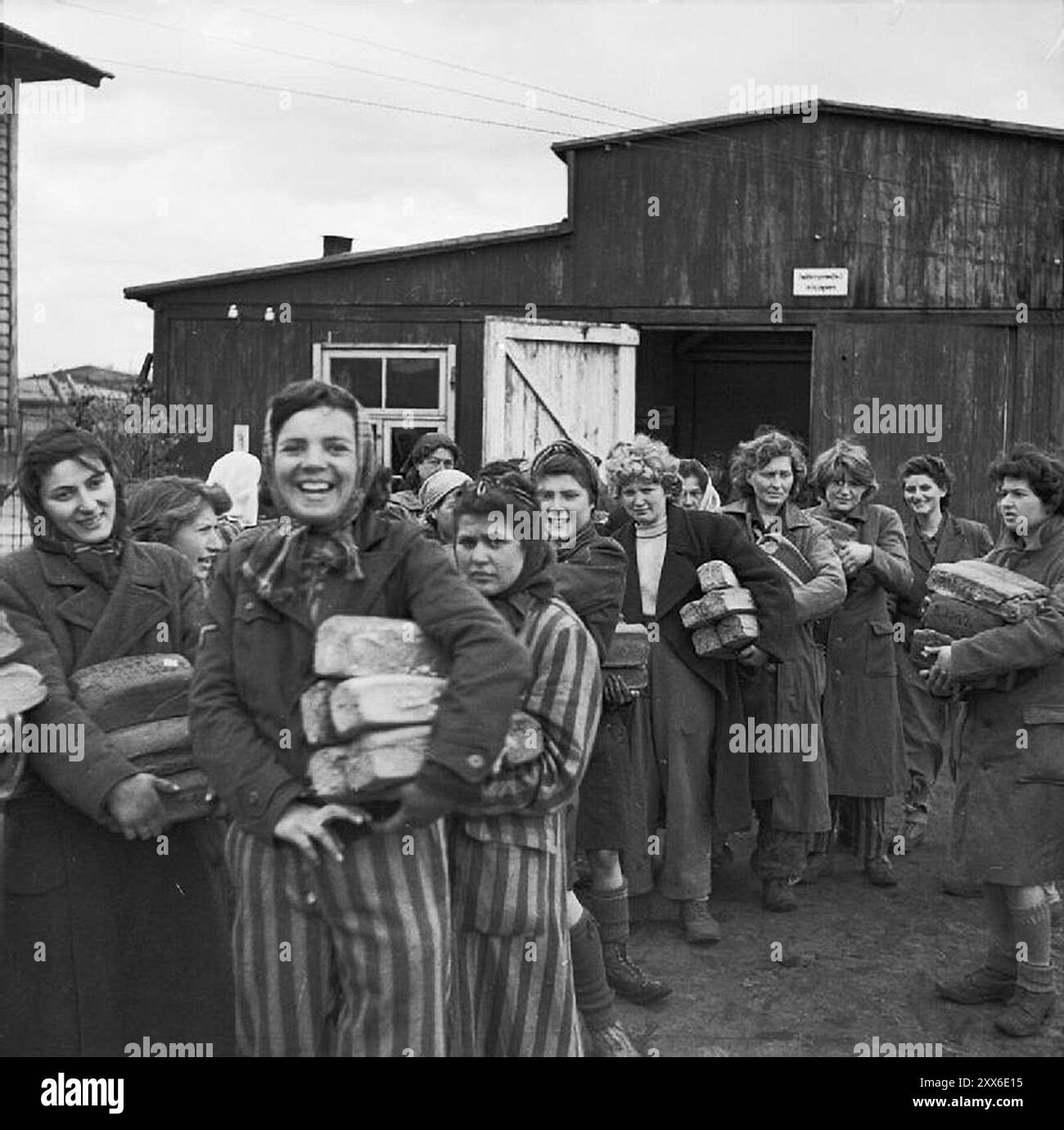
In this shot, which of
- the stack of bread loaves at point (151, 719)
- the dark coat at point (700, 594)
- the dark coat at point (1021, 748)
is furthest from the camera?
the dark coat at point (700, 594)

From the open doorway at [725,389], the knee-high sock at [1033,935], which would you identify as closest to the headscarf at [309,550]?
the knee-high sock at [1033,935]

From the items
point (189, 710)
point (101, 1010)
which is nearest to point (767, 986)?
point (101, 1010)

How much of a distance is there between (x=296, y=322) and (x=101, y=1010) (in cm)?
965

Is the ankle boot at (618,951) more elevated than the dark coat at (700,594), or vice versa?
the dark coat at (700,594)

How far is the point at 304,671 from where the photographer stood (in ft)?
9.19

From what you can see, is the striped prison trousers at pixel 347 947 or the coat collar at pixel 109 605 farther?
the coat collar at pixel 109 605

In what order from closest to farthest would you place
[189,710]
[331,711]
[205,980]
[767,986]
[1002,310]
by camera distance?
[331,711], [189,710], [205,980], [767,986], [1002,310]

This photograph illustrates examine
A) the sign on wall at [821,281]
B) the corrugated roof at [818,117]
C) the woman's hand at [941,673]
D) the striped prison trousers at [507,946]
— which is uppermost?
the corrugated roof at [818,117]

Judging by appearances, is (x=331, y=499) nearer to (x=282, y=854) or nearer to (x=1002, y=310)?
(x=282, y=854)

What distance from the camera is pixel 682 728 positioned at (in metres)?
5.13

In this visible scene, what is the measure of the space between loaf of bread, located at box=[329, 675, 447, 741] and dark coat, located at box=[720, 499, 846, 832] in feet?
9.79

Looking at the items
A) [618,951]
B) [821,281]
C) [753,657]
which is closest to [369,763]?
[618,951]

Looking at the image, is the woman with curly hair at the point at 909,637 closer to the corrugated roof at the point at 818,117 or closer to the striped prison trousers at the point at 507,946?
the striped prison trousers at the point at 507,946

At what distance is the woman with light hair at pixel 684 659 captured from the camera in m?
5.05
